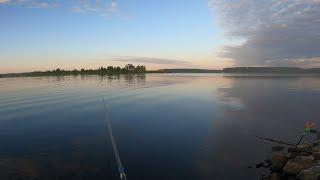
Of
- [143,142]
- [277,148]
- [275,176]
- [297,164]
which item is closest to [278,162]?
[297,164]

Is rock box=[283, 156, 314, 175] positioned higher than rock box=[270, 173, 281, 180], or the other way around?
rock box=[283, 156, 314, 175]

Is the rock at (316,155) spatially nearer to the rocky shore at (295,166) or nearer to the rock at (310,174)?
the rocky shore at (295,166)

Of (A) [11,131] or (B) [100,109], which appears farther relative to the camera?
(B) [100,109]

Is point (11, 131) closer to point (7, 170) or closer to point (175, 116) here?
point (7, 170)

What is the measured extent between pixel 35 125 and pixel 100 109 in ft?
39.4

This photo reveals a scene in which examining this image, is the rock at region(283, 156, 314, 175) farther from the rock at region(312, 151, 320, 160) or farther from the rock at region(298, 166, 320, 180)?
the rock at region(298, 166, 320, 180)

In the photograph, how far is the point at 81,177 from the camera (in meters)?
15.9

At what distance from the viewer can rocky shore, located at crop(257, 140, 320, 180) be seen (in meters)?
14.2

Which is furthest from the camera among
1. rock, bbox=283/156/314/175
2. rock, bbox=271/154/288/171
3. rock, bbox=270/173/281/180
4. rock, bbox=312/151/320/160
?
rock, bbox=271/154/288/171

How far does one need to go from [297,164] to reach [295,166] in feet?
0.72

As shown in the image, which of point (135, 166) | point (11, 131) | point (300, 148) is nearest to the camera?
point (135, 166)

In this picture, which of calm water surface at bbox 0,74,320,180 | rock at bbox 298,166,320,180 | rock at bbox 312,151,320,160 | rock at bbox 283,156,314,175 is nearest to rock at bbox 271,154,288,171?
rock at bbox 283,156,314,175

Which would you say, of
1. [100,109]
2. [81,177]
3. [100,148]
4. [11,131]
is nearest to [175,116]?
[100,109]

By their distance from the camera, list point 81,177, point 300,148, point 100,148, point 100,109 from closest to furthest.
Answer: point 81,177 < point 300,148 < point 100,148 < point 100,109
